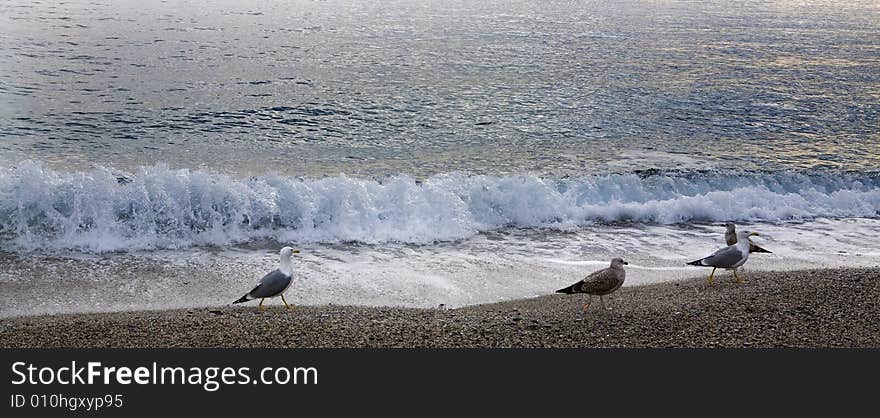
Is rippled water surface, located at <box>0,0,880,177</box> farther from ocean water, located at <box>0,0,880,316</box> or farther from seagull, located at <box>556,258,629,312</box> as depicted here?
seagull, located at <box>556,258,629,312</box>

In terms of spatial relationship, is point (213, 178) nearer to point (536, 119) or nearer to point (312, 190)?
point (312, 190)

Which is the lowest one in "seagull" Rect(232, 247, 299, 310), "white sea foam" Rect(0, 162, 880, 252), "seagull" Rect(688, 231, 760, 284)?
Result: "white sea foam" Rect(0, 162, 880, 252)

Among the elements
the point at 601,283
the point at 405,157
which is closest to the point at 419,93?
the point at 405,157

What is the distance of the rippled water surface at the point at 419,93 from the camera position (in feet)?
58.0

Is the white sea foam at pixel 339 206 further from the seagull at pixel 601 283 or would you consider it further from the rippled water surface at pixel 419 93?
the seagull at pixel 601 283

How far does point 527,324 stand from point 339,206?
616 cm

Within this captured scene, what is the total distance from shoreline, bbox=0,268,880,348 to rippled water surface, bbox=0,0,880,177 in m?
7.92

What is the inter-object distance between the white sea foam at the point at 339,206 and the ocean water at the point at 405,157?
5 centimetres

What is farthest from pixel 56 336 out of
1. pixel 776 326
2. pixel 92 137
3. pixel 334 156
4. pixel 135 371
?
pixel 92 137

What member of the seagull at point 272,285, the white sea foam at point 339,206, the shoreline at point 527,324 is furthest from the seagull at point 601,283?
the white sea foam at point 339,206

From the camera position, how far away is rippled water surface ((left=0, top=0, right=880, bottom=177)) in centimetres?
1769

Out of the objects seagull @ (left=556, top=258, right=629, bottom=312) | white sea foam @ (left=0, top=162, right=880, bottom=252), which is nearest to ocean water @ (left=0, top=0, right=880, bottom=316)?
white sea foam @ (left=0, top=162, right=880, bottom=252)

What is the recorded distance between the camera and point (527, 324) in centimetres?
774

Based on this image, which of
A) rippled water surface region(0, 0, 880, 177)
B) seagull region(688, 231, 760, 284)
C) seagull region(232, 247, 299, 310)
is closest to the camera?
seagull region(232, 247, 299, 310)
